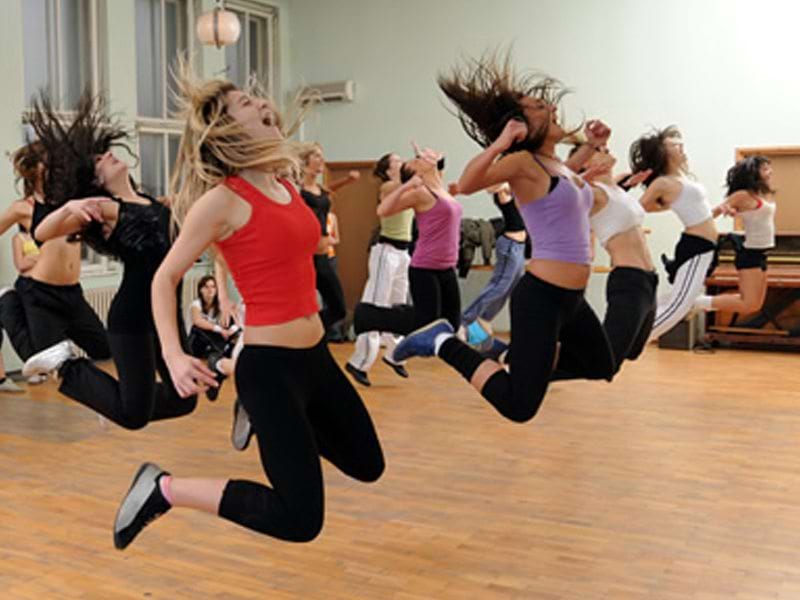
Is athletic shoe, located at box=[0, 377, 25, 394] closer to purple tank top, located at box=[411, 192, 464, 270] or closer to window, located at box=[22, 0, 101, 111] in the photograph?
window, located at box=[22, 0, 101, 111]

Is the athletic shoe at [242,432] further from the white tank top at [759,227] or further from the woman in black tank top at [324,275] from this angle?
the white tank top at [759,227]

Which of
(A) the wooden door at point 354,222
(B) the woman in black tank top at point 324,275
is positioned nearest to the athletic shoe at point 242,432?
(B) the woman in black tank top at point 324,275

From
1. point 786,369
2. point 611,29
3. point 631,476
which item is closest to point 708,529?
point 631,476

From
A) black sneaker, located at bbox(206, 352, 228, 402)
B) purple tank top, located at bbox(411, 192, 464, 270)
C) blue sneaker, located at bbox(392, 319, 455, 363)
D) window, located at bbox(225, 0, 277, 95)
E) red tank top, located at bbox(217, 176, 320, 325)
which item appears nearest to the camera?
red tank top, located at bbox(217, 176, 320, 325)

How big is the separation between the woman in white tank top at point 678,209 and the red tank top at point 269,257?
8.67ft

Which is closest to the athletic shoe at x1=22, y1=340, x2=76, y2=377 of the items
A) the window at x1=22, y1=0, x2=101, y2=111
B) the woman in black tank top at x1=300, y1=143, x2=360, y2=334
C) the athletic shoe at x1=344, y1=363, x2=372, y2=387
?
the woman in black tank top at x1=300, y1=143, x2=360, y2=334

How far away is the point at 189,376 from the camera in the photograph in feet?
7.75

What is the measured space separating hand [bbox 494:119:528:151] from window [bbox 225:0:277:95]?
7317mm

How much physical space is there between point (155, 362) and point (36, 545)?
792mm

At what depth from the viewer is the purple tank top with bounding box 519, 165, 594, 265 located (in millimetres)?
3232

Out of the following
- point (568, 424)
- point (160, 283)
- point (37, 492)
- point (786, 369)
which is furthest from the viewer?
point (786, 369)

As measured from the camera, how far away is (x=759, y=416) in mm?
5910

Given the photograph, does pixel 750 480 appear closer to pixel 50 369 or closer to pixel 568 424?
pixel 568 424

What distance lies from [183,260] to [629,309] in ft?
6.90
